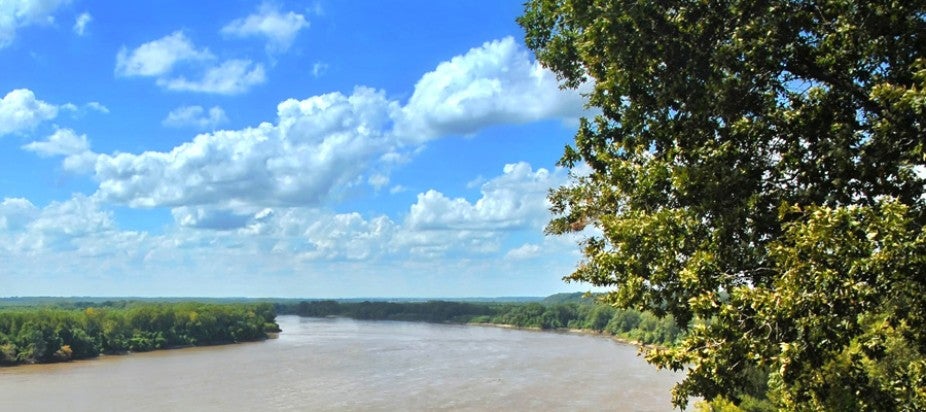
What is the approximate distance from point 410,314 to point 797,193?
12721 cm

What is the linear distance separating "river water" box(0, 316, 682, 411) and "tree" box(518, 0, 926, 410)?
24488mm

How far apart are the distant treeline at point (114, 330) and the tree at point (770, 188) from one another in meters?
54.8

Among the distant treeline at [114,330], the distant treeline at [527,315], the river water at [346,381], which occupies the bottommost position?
the river water at [346,381]

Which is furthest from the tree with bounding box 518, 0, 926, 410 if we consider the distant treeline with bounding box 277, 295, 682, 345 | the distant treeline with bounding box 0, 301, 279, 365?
the distant treeline with bounding box 277, 295, 682, 345

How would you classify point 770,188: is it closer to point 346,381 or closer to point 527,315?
point 346,381

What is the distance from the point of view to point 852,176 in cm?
483

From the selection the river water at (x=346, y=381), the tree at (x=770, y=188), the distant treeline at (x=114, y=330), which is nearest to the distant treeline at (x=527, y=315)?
the river water at (x=346, y=381)

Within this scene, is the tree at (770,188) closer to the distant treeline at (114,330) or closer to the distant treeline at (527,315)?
the distant treeline at (114,330)

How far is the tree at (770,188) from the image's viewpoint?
4129mm

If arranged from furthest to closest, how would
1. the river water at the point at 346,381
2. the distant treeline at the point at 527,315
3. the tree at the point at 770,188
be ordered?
the distant treeline at the point at 527,315, the river water at the point at 346,381, the tree at the point at 770,188

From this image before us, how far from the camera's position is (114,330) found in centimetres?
6081

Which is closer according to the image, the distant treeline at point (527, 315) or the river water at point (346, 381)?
the river water at point (346, 381)

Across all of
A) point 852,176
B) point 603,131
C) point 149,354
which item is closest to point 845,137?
point 852,176

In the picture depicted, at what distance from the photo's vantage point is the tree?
4.13 meters
